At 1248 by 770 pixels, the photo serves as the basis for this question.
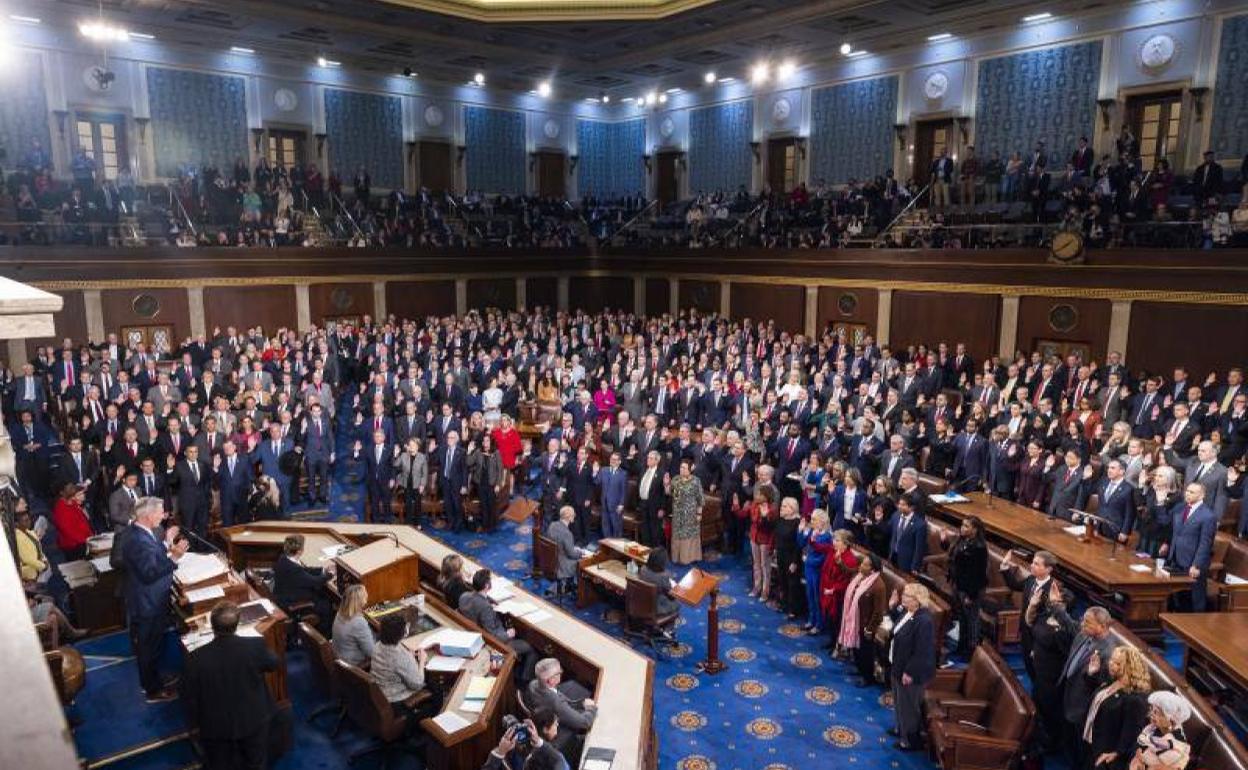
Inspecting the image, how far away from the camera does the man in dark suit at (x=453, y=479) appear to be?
39.2 feet

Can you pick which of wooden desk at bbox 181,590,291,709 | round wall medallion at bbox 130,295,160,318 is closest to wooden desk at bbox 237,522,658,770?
wooden desk at bbox 181,590,291,709

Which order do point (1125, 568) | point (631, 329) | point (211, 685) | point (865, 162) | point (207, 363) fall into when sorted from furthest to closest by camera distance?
point (865, 162), point (631, 329), point (207, 363), point (1125, 568), point (211, 685)

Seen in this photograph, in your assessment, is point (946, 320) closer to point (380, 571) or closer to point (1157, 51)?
point (1157, 51)

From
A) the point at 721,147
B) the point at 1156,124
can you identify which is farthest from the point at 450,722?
the point at 721,147

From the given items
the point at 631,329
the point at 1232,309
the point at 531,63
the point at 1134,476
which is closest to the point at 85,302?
the point at 631,329

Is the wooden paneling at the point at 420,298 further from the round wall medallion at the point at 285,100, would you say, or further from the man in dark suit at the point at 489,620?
the man in dark suit at the point at 489,620

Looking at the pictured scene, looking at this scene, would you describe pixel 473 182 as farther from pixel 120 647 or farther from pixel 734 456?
pixel 120 647

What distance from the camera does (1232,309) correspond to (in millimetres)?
14555

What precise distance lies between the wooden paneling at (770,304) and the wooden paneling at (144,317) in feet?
48.5

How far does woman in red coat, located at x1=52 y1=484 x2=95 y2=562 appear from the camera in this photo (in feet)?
30.6

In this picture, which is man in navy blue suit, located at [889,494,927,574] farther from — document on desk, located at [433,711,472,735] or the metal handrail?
the metal handrail

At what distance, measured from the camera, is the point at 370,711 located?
6348mm

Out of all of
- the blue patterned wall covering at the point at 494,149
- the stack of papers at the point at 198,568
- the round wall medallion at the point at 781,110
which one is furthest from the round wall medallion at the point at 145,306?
the round wall medallion at the point at 781,110

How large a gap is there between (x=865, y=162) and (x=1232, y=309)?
1172 cm
